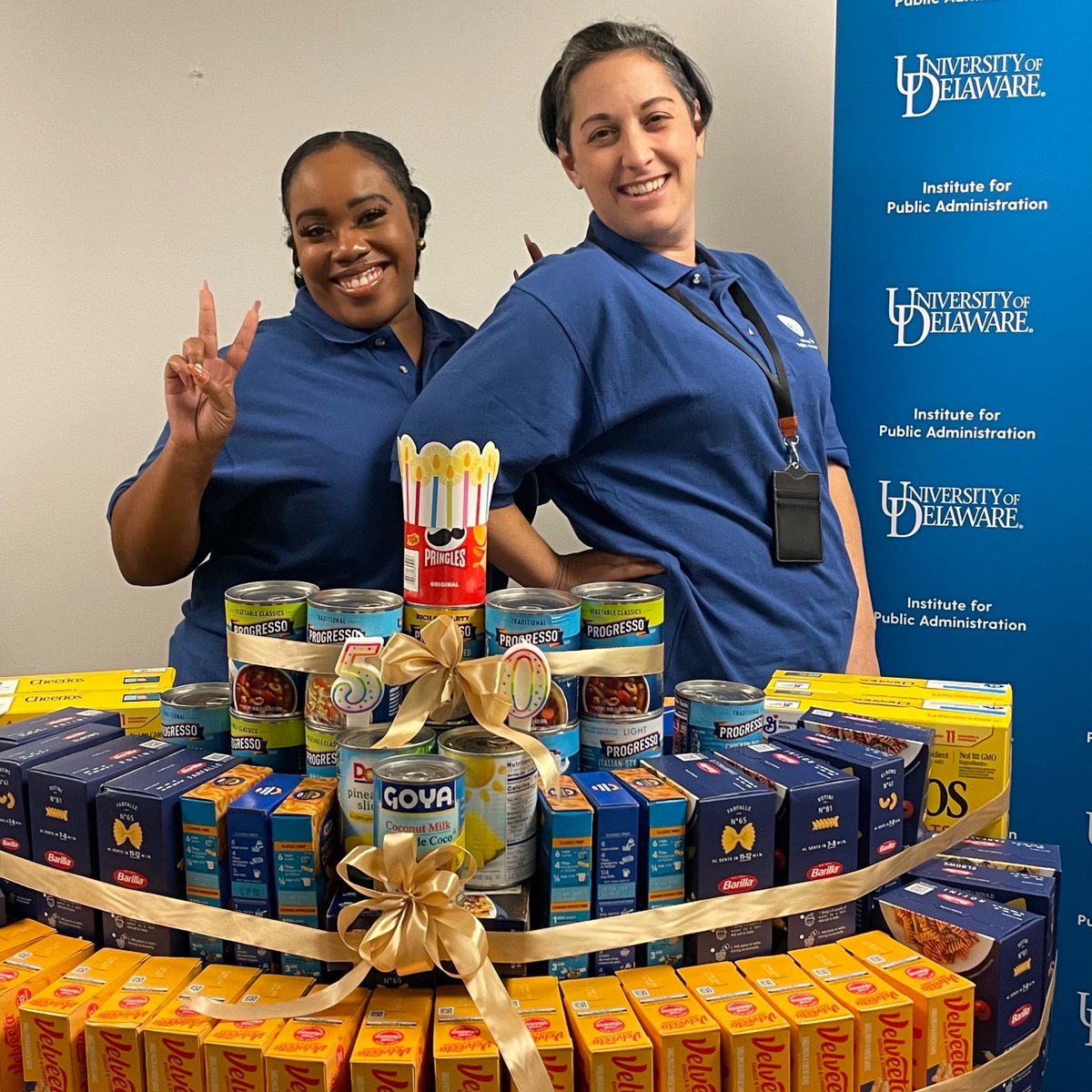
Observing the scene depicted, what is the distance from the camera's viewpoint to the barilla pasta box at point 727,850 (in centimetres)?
126

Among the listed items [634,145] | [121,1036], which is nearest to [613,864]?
[121,1036]

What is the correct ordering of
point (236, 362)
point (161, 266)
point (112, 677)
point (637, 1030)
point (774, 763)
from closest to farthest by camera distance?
1. point (637, 1030)
2. point (774, 763)
3. point (112, 677)
4. point (236, 362)
5. point (161, 266)

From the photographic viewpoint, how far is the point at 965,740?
1.56m

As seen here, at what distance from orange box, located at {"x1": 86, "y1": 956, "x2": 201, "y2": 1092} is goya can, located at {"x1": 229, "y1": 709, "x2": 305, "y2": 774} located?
11.5 inches

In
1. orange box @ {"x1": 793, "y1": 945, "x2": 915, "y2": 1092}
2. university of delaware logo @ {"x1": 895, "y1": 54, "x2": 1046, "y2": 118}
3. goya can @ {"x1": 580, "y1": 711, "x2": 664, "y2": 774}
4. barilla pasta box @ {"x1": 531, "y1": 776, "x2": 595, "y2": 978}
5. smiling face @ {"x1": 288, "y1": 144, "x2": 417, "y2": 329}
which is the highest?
university of delaware logo @ {"x1": 895, "y1": 54, "x2": 1046, "y2": 118}

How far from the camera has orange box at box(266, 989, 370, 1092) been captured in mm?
1101

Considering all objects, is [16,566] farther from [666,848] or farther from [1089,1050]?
[1089,1050]

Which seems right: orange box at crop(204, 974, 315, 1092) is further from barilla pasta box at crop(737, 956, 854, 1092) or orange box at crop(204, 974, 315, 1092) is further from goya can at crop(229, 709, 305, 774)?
barilla pasta box at crop(737, 956, 854, 1092)

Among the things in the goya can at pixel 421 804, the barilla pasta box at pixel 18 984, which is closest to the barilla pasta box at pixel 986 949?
the goya can at pixel 421 804

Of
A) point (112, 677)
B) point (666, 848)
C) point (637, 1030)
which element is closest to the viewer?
point (637, 1030)

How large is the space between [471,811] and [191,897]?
0.33 meters

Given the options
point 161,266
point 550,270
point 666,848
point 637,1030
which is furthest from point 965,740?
point 161,266

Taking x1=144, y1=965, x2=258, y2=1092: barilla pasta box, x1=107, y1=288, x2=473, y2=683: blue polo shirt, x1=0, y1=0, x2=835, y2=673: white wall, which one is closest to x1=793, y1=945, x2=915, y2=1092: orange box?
x1=144, y1=965, x2=258, y2=1092: barilla pasta box

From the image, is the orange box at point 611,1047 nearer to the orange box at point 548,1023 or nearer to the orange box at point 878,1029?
the orange box at point 548,1023
